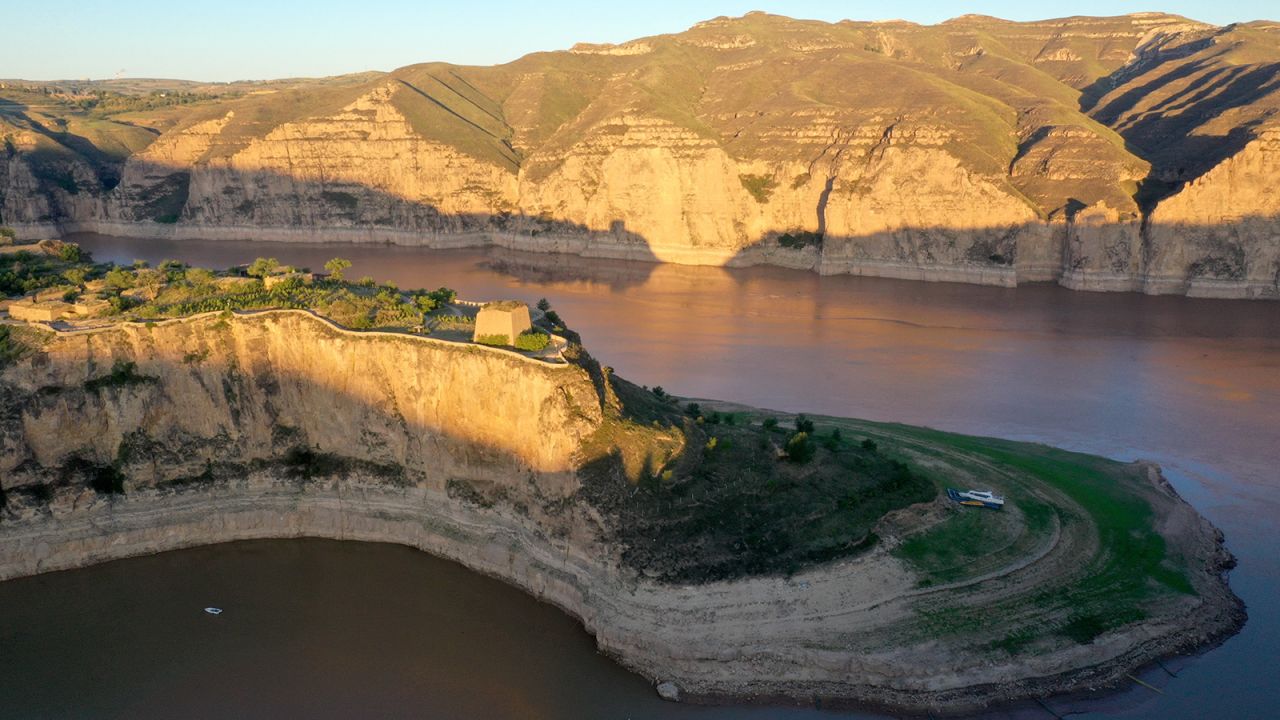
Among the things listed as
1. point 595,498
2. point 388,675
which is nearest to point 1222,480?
point 595,498

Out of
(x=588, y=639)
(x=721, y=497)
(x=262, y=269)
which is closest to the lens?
(x=588, y=639)

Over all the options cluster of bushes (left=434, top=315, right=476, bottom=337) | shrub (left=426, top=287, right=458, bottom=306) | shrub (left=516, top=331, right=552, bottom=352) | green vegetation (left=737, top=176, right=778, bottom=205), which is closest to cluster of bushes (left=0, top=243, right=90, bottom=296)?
shrub (left=426, top=287, right=458, bottom=306)

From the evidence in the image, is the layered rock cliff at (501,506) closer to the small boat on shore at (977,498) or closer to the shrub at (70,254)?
the small boat on shore at (977,498)

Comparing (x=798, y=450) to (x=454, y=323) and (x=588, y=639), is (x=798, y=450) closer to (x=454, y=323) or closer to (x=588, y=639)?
(x=588, y=639)

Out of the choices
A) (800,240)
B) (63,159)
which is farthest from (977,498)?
(63,159)

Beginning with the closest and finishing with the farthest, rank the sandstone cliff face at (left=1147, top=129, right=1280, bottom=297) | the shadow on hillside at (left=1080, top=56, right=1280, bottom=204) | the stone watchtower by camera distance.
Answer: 1. the stone watchtower
2. the sandstone cliff face at (left=1147, top=129, right=1280, bottom=297)
3. the shadow on hillside at (left=1080, top=56, right=1280, bottom=204)

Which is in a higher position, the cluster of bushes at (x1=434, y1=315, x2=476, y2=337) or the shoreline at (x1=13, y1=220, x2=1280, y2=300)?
the cluster of bushes at (x1=434, y1=315, x2=476, y2=337)

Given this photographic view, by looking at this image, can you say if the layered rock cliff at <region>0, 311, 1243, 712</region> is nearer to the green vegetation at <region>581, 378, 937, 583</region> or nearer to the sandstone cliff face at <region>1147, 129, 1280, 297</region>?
the green vegetation at <region>581, 378, 937, 583</region>
